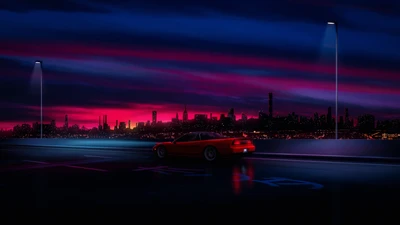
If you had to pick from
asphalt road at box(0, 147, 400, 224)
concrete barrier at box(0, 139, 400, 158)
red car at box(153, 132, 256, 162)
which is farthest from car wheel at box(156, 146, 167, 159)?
asphalt road at box(0, 147, 400, 224)

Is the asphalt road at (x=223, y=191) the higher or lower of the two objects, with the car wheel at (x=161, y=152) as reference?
lower

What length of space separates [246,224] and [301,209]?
1889 mm

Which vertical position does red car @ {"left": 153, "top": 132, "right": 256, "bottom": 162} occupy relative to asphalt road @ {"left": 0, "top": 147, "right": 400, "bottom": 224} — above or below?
above

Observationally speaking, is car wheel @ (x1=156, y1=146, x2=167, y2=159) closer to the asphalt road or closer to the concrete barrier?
the concrete barrier

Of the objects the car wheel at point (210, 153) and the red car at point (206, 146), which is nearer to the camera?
the red car at point (206, 146)

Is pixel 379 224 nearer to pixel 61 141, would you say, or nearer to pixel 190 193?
pixel 190 193

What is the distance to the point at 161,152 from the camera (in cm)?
2720

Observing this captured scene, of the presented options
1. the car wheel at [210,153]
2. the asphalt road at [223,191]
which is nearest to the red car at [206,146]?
the car wheel at [210,153]

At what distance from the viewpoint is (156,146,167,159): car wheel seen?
2703cm

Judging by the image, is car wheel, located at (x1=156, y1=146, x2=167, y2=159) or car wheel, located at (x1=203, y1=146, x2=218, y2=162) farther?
car wheel, located at (x1=156, y1=146, x2=167, y2=159)

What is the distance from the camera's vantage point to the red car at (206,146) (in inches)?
957

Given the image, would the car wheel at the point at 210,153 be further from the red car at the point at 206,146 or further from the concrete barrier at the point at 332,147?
the concrete barrier at the point at 332,147

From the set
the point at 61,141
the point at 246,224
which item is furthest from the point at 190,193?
the point at 61,141

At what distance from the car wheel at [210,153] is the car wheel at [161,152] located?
2727 mm
